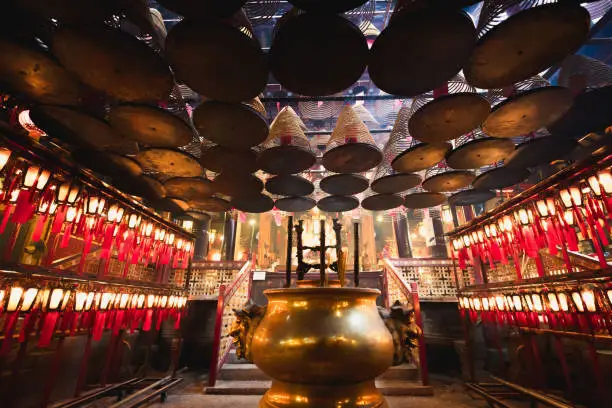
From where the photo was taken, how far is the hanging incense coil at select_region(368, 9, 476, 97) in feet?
6.91

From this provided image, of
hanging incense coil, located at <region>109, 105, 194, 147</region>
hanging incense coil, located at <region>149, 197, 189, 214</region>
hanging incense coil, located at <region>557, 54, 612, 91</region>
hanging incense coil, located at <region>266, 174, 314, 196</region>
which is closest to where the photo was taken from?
hanging incense coil, located at <region>109, 105, 194, 147</region>

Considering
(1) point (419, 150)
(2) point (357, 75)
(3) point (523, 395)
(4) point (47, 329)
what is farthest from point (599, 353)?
(4) point (47, 329)

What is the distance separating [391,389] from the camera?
522 cm

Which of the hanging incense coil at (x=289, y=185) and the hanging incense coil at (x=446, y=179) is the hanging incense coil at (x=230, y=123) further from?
the hanging incense coil at (x=446, y=179)

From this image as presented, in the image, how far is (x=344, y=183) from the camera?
17.1ft

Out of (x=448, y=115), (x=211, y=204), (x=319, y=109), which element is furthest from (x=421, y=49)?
(x=211, y=204)

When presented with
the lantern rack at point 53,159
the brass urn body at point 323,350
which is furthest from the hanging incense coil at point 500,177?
the lantern rack at point 53,159

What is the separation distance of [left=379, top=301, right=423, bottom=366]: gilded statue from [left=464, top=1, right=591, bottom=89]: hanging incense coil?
2.60 metres

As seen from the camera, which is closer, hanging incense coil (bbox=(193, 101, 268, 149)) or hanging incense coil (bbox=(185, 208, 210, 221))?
hanging incense coil (bbox=(193, 101, 268, 149))

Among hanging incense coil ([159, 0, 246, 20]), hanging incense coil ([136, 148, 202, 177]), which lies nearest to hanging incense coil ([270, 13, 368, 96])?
hanging incense coil ([159, 0, 246, 20])

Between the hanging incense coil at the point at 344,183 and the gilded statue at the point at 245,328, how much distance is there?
3.72 m

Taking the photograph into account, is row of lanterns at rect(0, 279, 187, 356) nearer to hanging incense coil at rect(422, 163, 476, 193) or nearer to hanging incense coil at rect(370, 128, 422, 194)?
hanging incense coil at rect(370, 128, 422, 194)

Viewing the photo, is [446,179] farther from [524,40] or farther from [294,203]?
[294,203]

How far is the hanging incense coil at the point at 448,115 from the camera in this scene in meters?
2.97
